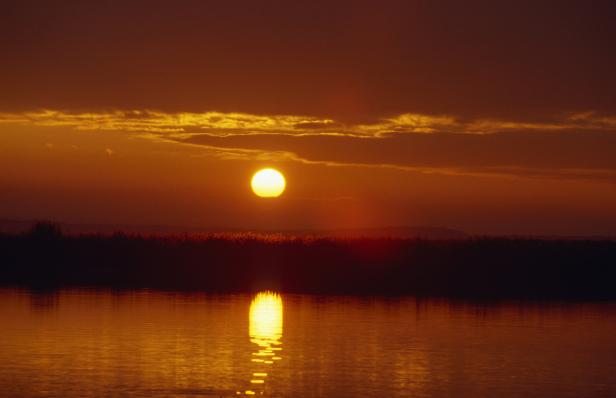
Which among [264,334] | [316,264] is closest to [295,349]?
[264,334]

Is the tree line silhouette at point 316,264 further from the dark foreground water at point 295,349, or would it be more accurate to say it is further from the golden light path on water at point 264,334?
the dark foreground water at point 295,349

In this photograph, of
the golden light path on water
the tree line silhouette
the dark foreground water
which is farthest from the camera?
the tree line silhouette

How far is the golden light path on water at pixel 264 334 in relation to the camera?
18.4 m

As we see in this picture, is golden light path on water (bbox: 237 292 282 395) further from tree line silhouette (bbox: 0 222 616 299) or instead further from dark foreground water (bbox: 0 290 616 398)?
tree line silhouette (bbox: 0 222 616 299)

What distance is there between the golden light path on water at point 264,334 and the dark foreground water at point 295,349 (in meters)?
0.04

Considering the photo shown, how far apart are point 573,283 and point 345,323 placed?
18152 millimetres

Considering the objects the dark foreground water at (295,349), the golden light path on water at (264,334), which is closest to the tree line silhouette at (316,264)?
the golden light path on water at (264,334)

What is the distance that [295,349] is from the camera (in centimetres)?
2212

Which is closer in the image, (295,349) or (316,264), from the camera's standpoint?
(295,349)

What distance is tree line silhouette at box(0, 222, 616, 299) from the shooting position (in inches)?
1654

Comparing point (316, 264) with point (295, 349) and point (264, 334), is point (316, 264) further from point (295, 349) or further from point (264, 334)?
point (295, 349)

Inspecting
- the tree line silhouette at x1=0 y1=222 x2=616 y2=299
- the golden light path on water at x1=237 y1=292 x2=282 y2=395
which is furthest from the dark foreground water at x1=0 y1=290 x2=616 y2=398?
the tree line silhouette at x1=0 y1=222 x2=616 y2=299

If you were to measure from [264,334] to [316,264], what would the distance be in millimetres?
19901

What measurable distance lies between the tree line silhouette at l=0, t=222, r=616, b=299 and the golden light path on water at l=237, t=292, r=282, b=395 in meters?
6.92
